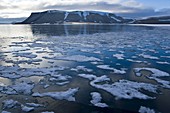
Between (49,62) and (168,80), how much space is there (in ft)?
20.1

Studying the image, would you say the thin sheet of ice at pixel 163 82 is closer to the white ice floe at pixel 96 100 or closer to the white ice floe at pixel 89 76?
the white ice floe at pixel 89 76

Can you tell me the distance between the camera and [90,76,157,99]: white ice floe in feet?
21.9

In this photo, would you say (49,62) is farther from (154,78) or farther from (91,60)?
(154,78)

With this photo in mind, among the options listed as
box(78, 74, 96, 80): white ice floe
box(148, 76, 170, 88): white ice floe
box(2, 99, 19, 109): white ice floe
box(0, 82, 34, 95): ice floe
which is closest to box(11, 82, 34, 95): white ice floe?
box(0, 82, 34, 95): ice floe

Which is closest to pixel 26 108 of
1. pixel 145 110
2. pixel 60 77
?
pixel 60 77

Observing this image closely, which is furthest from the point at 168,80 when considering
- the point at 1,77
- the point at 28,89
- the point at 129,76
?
the point at 1,77

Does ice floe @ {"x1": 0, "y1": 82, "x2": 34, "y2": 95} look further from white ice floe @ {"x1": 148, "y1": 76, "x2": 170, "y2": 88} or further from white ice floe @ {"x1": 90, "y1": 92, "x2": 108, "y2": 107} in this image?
white ice floe @ {"x1": 148, "y1": 76, "x2": 170, "y2": 88}

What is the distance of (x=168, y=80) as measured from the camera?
8281mm

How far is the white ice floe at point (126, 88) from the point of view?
6660 mm

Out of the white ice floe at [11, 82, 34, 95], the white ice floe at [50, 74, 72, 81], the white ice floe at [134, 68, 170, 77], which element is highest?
the white ice floe at [11, 82, 34, 95]

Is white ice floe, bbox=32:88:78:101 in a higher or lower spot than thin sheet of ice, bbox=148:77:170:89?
higher

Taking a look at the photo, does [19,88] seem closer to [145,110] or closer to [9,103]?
[9,103]

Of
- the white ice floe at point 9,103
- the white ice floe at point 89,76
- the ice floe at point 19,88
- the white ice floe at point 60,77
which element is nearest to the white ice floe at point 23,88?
the ice floe at point 19,88

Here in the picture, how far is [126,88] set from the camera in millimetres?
7277
